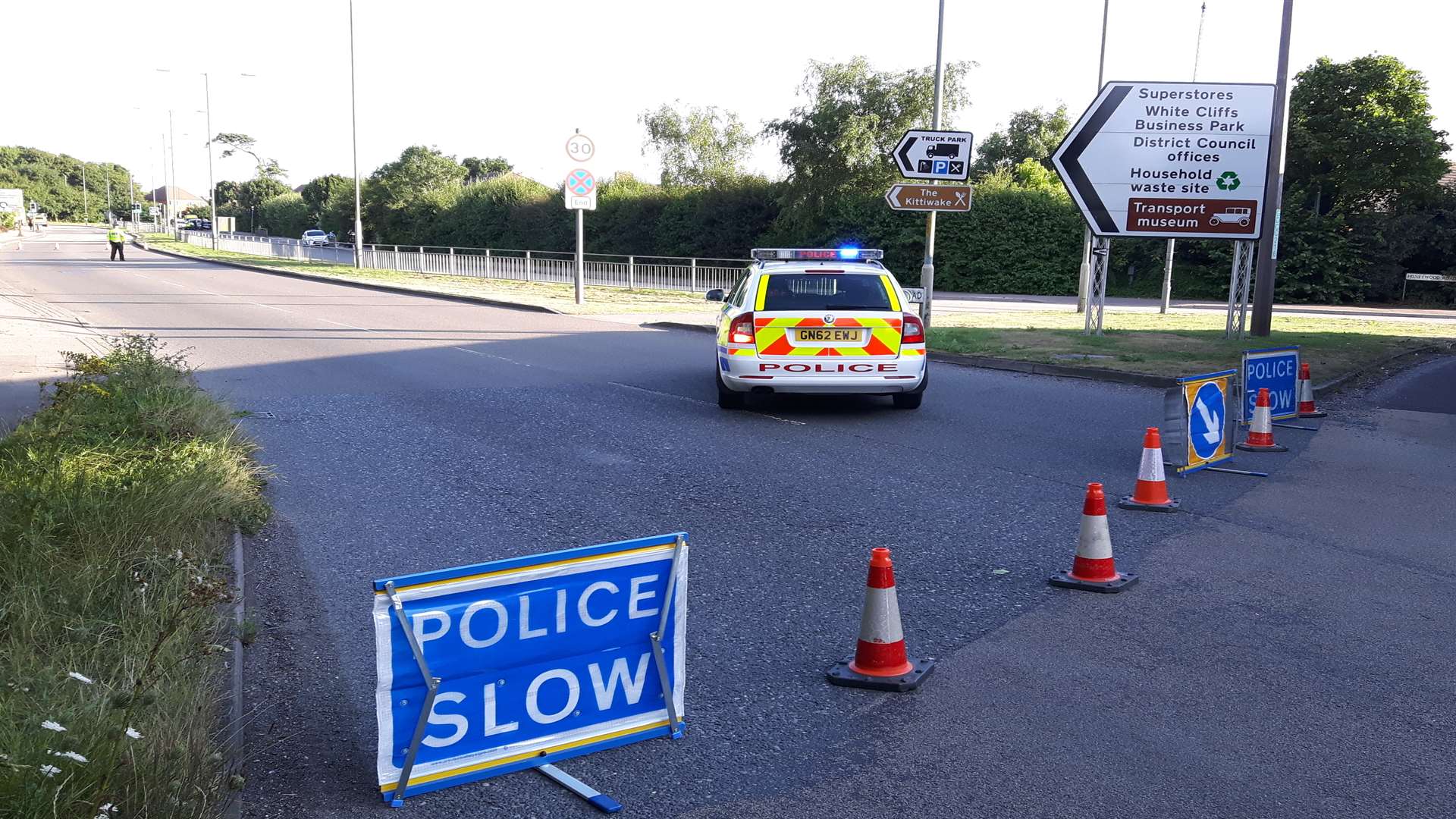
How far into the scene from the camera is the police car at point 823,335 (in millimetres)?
10797

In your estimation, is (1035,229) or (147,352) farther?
(1035,229)

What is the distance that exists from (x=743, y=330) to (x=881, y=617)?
6601 mm

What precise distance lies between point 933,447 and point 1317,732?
560 centimetres

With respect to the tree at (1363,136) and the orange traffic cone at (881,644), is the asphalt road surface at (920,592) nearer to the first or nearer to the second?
the orange traffic cone at (881,644)

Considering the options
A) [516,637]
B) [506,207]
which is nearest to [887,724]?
[516,637]

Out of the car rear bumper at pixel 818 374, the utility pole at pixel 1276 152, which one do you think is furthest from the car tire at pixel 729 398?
the utility pole at pixel 1276 152

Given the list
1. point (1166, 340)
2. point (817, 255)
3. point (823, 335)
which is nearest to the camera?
point (823, 335)

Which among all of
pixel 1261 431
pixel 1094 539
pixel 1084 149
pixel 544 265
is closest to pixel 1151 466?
pixel 1094 539

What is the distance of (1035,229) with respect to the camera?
3603 centimetres

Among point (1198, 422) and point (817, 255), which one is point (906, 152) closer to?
point (817, 255)

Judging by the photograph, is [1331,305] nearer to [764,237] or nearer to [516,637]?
[764,237]

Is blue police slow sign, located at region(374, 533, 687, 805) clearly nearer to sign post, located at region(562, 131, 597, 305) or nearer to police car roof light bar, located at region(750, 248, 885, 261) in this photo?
police car roof light bar, located at region(750, 248, 885, 261)

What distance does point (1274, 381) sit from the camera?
11141 millimetres

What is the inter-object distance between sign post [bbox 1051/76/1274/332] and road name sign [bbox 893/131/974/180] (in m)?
1.54
